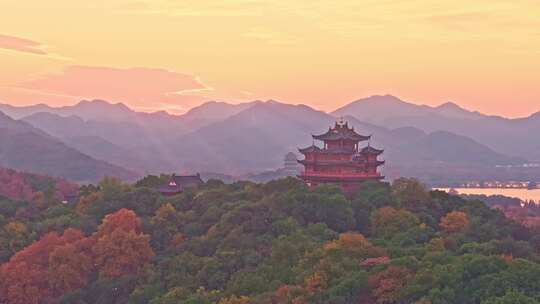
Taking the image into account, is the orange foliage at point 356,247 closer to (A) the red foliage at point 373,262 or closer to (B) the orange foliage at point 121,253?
(A) the red foliage at point 373,262

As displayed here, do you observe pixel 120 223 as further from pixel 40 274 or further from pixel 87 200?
pixel 87 200

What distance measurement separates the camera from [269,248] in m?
34.6

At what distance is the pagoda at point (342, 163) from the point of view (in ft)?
143

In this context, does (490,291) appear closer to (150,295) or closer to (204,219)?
(150,295)

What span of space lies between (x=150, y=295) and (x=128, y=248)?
12.8 ft

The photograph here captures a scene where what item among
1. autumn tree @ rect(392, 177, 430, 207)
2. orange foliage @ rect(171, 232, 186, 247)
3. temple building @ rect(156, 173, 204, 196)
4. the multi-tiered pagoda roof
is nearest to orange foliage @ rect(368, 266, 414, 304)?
autumn tree @ rect(392, 177, 430, 207)

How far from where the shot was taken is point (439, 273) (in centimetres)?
2647

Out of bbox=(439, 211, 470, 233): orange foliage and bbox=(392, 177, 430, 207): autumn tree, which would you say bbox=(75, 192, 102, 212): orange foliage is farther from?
bbox=(439, 211, 470, 233): orange foliage

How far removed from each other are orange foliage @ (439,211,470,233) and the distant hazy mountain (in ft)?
341

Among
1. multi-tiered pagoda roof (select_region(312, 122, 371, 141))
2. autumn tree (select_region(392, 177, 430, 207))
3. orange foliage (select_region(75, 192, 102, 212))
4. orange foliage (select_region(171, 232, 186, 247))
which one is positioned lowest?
orange foliage (select_region(171, 232, 186, 247))

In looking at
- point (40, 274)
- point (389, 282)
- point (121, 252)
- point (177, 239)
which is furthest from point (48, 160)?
point (389, 282)

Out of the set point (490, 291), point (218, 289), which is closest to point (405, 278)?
point (490, 291)

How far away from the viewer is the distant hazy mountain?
458 ft

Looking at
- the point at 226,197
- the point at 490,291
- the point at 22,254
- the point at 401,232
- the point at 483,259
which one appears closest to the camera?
the point at 490,291
